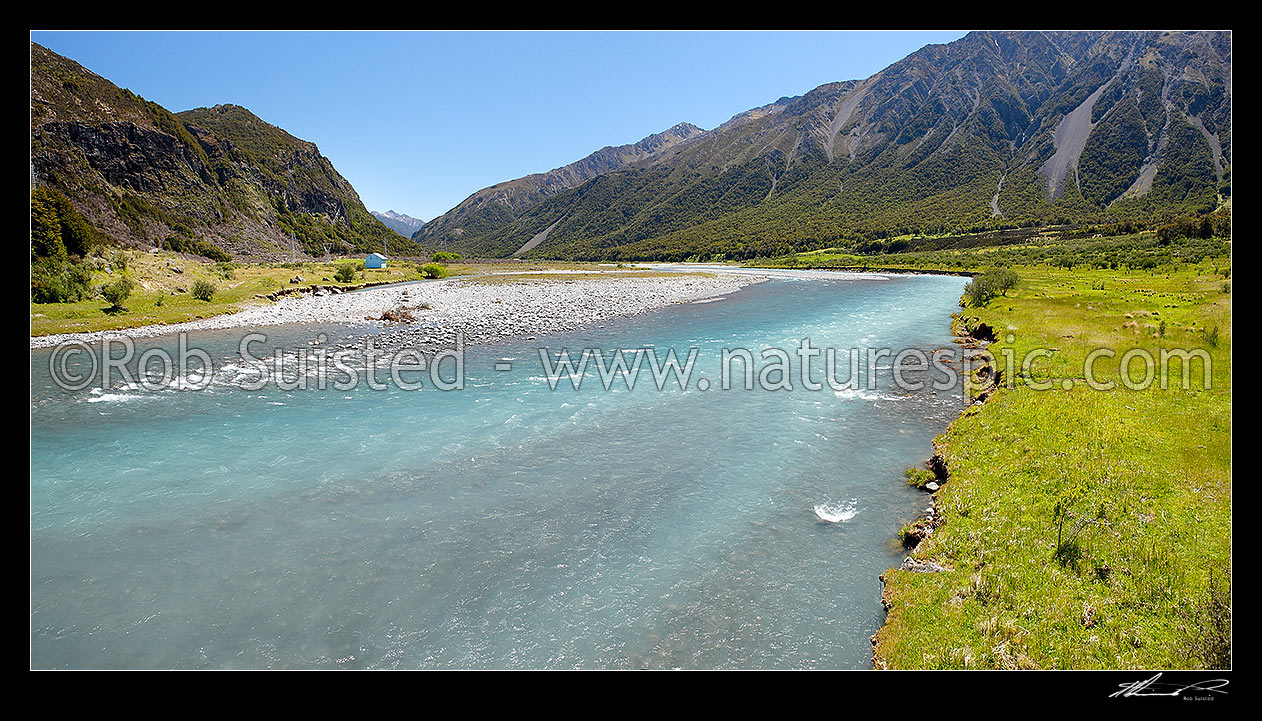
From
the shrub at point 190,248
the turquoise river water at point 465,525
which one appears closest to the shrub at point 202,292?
the turquoise river water at point 465,525

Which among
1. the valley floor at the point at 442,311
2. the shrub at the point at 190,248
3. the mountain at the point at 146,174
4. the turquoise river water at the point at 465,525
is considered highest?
the mountain at the point at 146,174

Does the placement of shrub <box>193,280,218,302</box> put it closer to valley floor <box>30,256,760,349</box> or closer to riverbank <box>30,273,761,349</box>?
valley floor <box>30,256,760,349</box>

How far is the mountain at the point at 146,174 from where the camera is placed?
88375 mm

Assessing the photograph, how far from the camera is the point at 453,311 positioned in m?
43.6

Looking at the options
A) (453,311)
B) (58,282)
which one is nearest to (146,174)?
(58,282)
